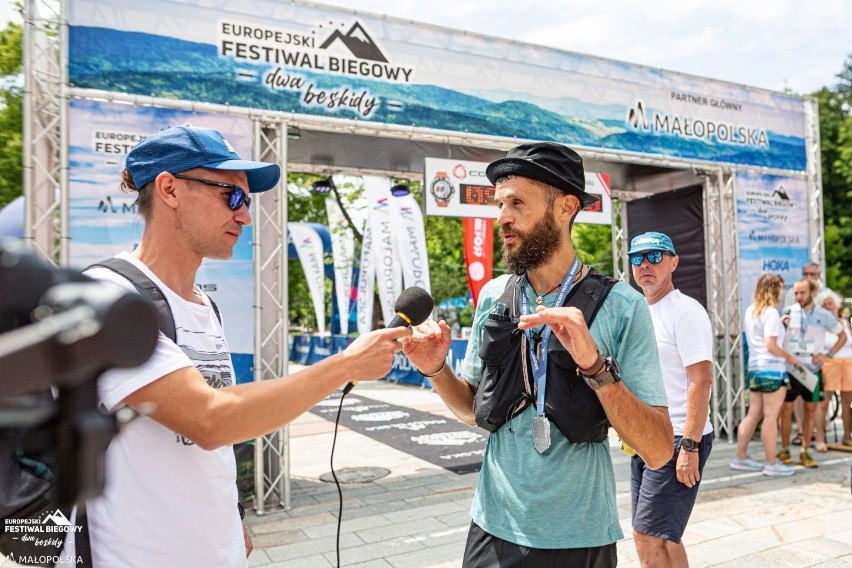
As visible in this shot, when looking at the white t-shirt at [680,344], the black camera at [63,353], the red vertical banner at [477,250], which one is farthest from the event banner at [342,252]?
the black camera at [63,353]

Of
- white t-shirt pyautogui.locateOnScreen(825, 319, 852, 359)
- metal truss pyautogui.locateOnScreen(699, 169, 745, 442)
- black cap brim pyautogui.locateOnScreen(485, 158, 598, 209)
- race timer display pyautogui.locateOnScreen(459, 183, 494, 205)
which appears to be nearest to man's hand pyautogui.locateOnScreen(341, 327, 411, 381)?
black cap brim pyautogui.locateOnScreen(485, 158, 598, 209)

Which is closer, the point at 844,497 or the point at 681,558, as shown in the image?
the point at 681,558

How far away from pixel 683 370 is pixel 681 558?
95 cm

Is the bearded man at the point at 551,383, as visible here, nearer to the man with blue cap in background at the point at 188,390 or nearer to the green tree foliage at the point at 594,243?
the man with blue cap in background at the point at 188,390

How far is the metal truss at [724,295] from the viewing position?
8344 mm

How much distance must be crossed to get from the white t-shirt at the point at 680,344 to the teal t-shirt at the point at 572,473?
1.35 metres

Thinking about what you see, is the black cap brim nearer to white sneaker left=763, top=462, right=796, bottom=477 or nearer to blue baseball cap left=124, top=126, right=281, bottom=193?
blue baseball cap left=124, top=126, right=281, bottom=193

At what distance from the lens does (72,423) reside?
0.61 meters

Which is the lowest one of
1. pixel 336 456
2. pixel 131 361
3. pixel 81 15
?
pixel 336 456

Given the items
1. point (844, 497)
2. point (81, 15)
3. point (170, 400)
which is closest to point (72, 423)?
point (170, 400)

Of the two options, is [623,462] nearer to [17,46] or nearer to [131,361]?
[131,361]

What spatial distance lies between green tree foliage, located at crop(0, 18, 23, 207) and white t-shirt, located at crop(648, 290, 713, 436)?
784 inches

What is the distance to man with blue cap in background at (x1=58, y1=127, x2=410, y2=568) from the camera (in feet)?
4.19

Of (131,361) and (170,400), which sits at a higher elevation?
(131,361)
